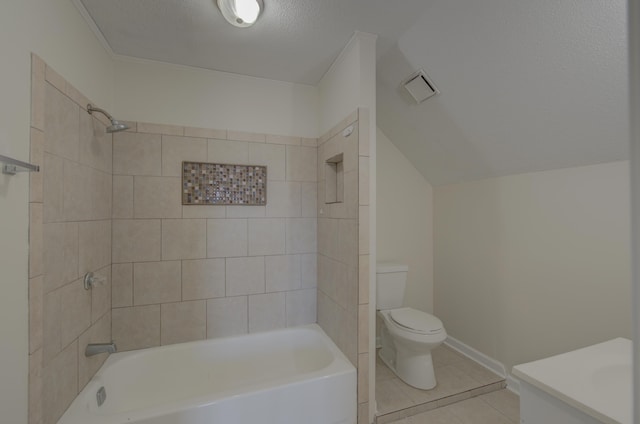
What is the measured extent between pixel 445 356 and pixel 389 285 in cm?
83

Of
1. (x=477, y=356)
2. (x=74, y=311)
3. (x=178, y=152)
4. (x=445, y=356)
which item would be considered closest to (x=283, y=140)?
(x=178, y=152)

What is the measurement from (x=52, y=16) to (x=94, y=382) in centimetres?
186

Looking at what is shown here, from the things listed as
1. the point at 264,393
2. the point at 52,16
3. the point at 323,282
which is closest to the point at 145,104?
the point at 52,16

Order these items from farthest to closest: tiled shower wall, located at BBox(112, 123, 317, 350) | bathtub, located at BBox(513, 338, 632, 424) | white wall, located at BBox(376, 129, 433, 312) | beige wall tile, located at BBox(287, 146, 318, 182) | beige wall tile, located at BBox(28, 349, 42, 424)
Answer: white wall, located at BBox(376, 129, 433, 312) < beige wall tile, located at BBox(287, 146, 318, 182) < tiled shower wall, located at BBox(112, 123, 317, 350) < beige wall tile, located at BBox(28, 349, 42, 424) < bathtub, located at BBox(513, 338, 632, 424)

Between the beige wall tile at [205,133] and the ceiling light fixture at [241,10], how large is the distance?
762 millimetres

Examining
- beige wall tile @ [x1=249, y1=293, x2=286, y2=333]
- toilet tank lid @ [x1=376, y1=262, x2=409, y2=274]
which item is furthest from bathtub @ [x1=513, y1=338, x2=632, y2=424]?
beige wall tile @ [x1=249, y1=293, x2=286, y2=333]

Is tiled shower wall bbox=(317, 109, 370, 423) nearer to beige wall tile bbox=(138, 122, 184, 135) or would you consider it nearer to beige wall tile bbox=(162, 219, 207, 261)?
beige wall tile bbox=(162, 219, 207, 261)

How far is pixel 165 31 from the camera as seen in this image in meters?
1.69

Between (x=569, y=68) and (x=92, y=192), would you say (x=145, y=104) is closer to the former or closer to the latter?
(x=92, y=192)

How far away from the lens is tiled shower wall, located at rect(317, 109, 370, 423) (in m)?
1.71

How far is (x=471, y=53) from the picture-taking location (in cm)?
164

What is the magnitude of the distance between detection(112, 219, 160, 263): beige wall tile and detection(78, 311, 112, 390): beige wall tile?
15.2 inches

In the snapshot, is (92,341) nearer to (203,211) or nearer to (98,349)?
(98,349)

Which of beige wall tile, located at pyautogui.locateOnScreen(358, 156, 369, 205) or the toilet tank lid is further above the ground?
beige wall tile, located at pyautogui.locateOnScreen(358, 156, 369, 205)
